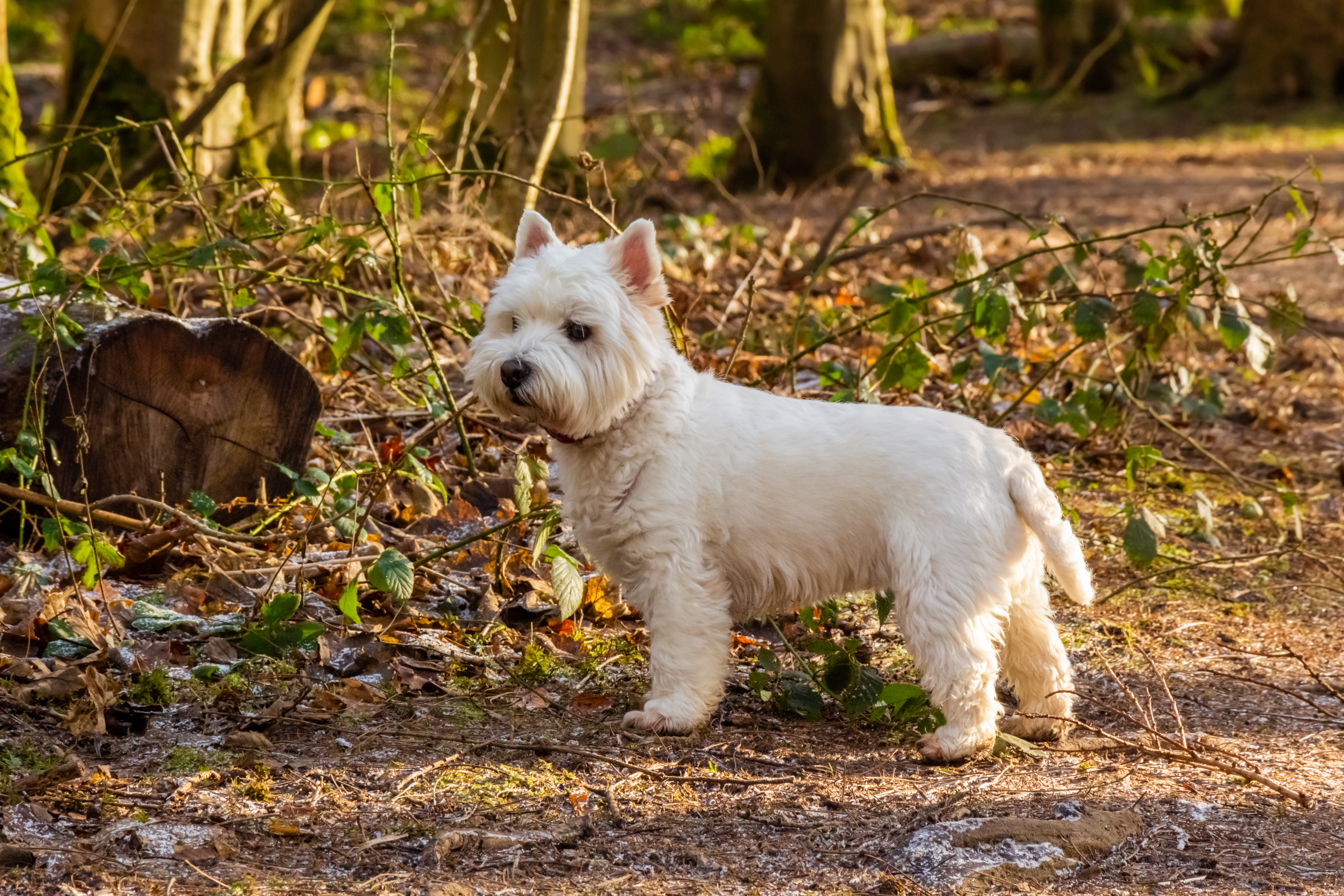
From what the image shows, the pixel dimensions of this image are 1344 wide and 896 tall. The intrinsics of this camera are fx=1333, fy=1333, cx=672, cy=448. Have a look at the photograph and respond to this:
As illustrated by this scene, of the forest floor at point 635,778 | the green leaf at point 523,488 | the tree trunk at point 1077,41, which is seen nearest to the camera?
the forest floor at point 635,778

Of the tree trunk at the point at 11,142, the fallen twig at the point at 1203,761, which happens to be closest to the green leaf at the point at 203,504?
the fallen twig at the point at 1203,761

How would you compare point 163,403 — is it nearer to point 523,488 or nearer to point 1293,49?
point 523,488

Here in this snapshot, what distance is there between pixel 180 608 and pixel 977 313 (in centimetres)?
335

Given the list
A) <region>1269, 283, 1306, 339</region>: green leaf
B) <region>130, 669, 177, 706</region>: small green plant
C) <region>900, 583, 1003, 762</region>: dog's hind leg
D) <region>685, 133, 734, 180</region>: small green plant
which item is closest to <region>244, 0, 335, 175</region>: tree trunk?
<region>685, 133, 734, 180</region>: small green plant

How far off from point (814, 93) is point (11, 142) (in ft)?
28.2

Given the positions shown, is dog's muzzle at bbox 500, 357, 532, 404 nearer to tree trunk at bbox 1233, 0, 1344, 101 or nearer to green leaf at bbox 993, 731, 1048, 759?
green leaf at bbox 993, 731, 1048, 759

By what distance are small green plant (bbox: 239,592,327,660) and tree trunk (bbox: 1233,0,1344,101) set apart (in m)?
17.9

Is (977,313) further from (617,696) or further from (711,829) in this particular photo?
(711,829)

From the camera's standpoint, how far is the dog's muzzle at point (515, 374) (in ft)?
12.8

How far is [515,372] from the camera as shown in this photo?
12.8 feet

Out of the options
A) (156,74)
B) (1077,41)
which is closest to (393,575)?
(156,74)

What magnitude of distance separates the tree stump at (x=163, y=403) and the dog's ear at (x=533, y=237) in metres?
1.40

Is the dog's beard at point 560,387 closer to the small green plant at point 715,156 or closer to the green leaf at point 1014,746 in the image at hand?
the green leaf at point 1014,746

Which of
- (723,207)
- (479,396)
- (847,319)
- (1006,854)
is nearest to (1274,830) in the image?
(1006,854)
